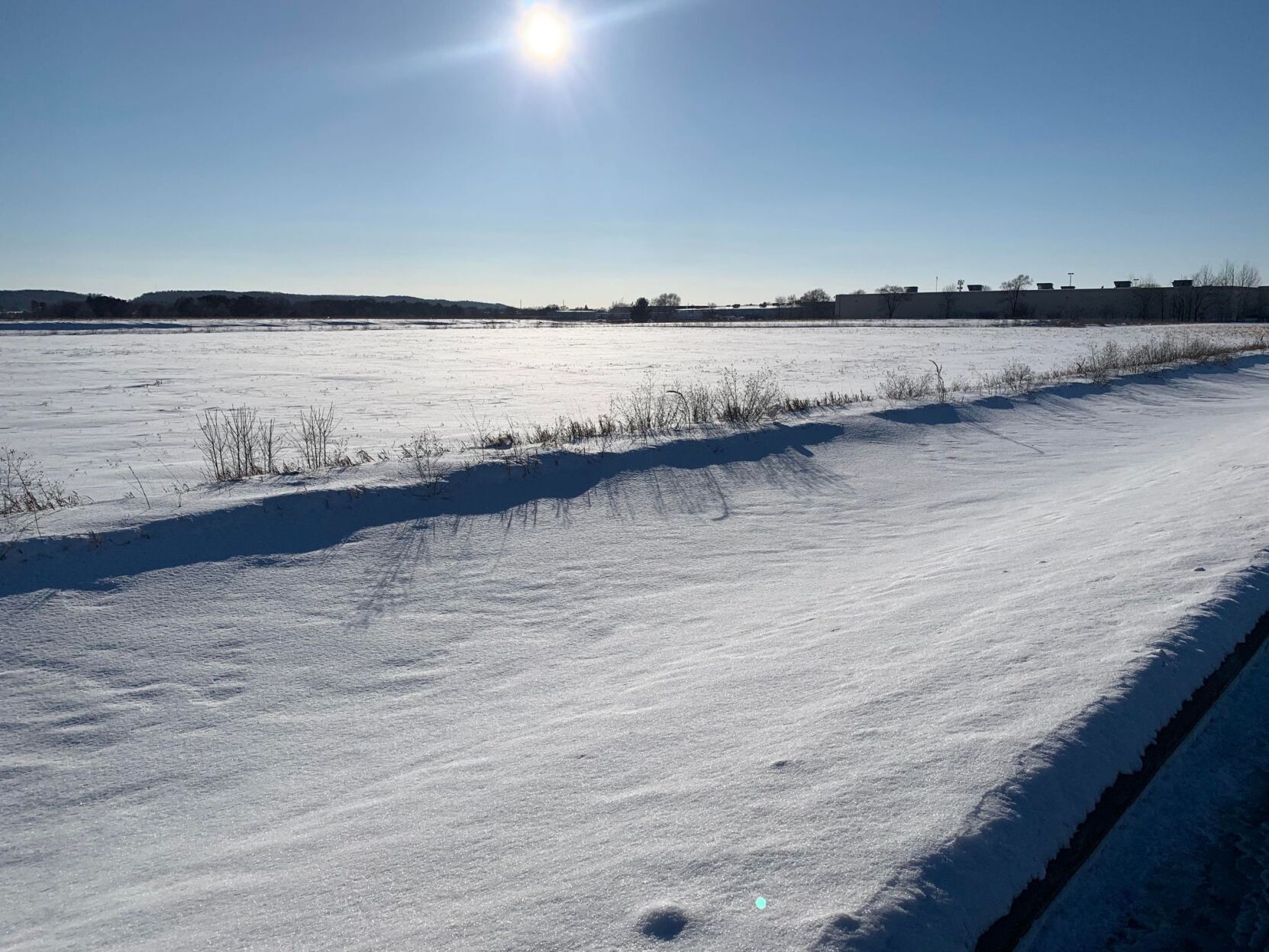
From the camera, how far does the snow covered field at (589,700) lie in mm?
2182

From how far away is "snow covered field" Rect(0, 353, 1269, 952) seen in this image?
2.18 metres

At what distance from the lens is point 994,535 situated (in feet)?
20.7

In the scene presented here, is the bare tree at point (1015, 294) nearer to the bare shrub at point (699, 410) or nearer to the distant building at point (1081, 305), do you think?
the distant building at point (1081, 305)

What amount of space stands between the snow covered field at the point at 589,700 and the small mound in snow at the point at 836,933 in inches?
0.4

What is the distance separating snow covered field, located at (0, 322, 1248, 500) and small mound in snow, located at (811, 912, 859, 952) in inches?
283

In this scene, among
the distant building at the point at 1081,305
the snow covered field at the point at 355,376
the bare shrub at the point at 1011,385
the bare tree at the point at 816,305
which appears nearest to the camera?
the snow covered field at the point at 355,376

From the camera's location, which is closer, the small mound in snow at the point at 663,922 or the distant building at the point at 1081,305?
the small mound in snow at the point at 663,922

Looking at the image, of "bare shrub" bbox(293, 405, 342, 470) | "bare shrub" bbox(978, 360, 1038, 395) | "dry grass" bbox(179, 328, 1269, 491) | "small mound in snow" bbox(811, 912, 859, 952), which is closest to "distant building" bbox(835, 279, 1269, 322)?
"bare shrub" bbox(978, 360, 1038, 395)

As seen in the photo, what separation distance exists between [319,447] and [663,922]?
30.0 ft

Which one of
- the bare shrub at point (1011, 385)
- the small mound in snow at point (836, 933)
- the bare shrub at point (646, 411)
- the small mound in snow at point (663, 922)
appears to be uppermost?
the bare shrub at point (1011, 385)

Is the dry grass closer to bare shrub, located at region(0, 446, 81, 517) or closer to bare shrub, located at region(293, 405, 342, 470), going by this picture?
bare shrub, located at region(293, 405, 342, 470)

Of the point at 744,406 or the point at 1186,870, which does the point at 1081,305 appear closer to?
the point at 744,406

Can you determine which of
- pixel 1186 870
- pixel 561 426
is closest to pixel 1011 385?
pixel 561 426

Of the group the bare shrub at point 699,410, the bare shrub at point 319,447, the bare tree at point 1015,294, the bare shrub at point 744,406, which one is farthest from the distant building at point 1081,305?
the bare shrub at point 319,447
